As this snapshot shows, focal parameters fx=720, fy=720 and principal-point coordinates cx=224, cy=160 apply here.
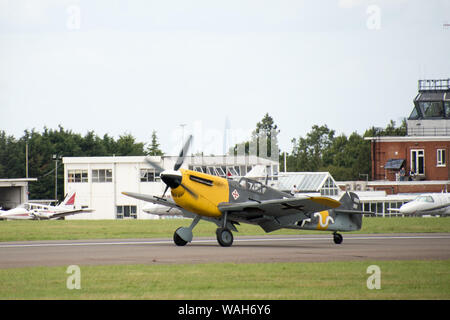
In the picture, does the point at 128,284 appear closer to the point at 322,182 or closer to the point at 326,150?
the point at 322,182

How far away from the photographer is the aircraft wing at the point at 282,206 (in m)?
22.8

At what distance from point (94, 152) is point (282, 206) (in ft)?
363

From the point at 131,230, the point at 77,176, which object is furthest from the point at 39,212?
the point at 131,230

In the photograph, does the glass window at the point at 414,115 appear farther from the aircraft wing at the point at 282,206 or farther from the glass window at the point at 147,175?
the aircraft wing at the point at 282,206

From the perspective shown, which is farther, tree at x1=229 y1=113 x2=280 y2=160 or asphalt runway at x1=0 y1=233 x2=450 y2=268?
tree at x1=229 y1=113 x2=280 y2=160

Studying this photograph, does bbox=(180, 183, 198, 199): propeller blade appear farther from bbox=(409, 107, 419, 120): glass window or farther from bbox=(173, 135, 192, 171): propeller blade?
bbox=(409, 107, 419, 120): glass window

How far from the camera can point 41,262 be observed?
18188mm

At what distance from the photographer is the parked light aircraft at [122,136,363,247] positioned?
2281cm

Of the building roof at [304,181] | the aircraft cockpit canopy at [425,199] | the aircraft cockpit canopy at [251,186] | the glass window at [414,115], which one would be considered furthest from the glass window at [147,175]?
the aircraft cockpit canopy at [251,186]

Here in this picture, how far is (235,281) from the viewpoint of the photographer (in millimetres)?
14094

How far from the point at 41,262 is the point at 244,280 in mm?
6410

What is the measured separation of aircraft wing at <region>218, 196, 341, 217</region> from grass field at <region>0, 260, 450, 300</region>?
553cm

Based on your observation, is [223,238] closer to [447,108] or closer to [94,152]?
[447,108]

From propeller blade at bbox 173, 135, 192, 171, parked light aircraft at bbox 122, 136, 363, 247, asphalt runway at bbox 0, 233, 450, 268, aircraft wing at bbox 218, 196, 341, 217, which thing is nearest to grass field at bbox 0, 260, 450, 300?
asphalt runway at bbox 0, 233, 450, 268
